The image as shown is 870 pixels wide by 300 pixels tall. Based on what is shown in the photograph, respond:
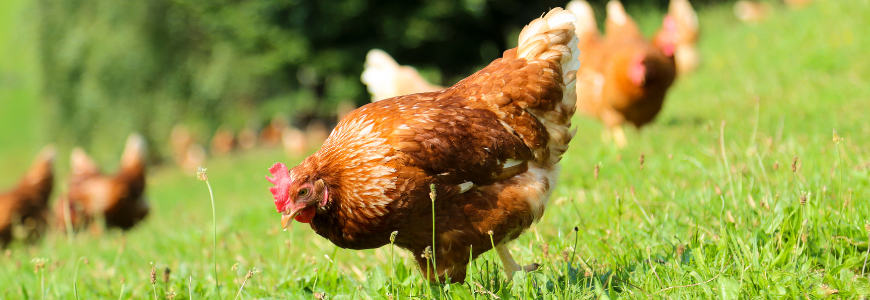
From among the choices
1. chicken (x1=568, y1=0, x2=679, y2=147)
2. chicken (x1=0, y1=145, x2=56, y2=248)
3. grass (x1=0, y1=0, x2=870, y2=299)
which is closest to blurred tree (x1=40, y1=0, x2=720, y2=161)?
chicken (x1=0, y1=145, x2=56, y2=248)

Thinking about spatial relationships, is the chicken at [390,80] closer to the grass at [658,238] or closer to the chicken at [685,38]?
the grass at [658,238]

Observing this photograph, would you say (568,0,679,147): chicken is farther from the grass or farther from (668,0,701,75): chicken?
(668,0,701,75): chicken

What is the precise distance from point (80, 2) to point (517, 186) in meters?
22.6

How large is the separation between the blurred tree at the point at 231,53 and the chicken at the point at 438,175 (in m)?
10.8

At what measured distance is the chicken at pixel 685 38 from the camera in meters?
10.1

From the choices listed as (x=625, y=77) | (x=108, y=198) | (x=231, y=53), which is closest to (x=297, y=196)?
(x=625, y=77)

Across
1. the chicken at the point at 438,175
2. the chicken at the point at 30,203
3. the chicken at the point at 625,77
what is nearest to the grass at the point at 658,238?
the chicken at the point at 438,175

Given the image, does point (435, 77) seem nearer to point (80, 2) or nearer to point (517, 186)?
point (517, 186)

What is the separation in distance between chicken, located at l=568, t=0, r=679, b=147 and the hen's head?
4.18 metres

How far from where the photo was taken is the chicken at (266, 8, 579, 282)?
7.64ft

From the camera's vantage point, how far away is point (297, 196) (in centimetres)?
225

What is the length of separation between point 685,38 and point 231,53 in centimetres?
1242

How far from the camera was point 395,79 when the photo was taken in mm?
5805

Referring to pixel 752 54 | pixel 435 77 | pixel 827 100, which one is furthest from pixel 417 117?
pixel 435 77
